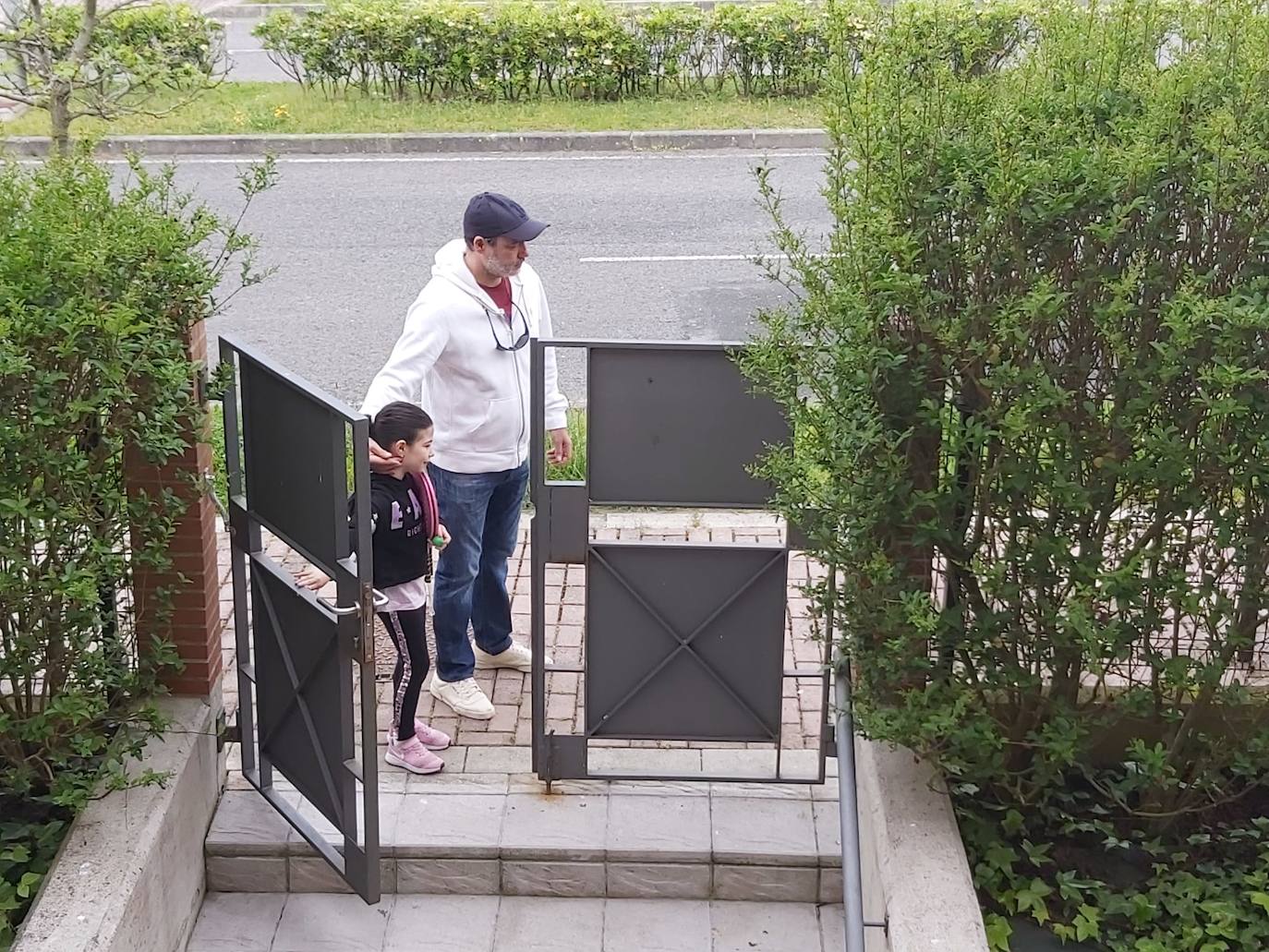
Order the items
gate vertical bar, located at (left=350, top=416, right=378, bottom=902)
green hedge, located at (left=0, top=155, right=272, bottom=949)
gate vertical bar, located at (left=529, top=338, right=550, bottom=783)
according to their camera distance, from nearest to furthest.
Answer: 1. green hedge, located at (left=0, top=155, right=272, bottom=949)
2. gate vertical bar, located at (left=350, top=416, right=378, bottom=902)
3. gate vertical bar, located at (left=529, top=338, right=550, bottom=783)

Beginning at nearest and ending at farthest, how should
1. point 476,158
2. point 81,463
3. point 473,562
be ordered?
point 81,463 < point 473,562 < point 476,158

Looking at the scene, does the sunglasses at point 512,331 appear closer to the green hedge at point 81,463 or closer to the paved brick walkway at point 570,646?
the green hedge at point 81,463

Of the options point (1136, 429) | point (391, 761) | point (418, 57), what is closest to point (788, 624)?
point (391, 761)

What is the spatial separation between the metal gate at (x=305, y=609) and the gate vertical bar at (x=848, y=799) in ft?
4.33

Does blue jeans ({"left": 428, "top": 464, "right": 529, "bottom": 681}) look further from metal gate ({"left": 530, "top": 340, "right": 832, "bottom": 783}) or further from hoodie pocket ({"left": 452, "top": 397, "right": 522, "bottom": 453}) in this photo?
metal gate ({"left": 530, "top": 340, "right": 832, "bottom": 783})

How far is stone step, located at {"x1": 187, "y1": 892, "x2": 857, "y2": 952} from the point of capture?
454 centimetres

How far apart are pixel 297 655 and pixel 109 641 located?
0.55 meters

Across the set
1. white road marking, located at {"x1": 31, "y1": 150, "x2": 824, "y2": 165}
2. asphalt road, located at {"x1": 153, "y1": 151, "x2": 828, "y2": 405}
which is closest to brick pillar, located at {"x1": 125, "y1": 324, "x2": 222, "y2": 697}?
asphalt road, located at {"x1": 153, "y1": 151, "x2": 828, "y2": 405}

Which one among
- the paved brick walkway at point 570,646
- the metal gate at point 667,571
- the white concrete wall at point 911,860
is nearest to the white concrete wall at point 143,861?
the paved brick walkway at point 570,646

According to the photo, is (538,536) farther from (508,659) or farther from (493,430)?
(508,659)

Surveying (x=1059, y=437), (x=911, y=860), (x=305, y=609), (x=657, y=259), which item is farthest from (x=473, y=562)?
(x=657, y=259)

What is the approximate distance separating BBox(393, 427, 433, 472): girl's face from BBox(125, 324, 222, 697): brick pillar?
59cm

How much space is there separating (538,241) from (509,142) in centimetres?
350

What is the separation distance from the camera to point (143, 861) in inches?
160
